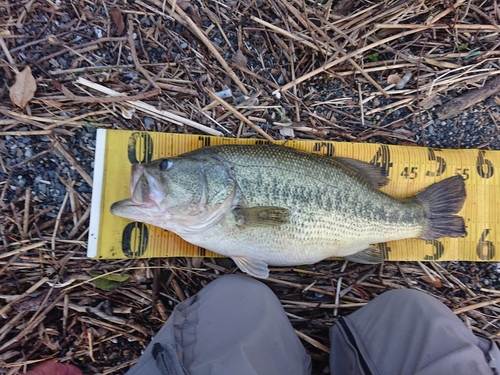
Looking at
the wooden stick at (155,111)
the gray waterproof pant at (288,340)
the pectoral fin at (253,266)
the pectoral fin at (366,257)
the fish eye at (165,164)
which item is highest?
the wooden stick at (155,111)

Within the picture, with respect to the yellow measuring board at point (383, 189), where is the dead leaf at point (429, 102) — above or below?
above

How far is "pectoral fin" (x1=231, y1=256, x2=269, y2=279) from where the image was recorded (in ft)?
8.84

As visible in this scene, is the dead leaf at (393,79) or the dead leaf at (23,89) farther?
the dead leaf at (393,79)

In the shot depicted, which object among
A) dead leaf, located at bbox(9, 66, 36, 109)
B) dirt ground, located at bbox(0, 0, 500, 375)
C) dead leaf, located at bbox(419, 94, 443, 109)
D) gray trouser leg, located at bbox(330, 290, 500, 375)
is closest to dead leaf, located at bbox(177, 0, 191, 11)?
dirt ground, located at bbox(0, 0, 500, 375)

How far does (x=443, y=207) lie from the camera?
117 inches

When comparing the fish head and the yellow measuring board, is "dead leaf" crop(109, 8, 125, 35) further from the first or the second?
the fish head

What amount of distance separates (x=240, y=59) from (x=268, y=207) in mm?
1468

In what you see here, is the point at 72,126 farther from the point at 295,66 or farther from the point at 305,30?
the point at 305,30

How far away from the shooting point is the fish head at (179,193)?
233cm

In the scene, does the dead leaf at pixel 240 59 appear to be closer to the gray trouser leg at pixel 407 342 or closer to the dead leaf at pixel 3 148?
the dead leaf at pixel 3 148

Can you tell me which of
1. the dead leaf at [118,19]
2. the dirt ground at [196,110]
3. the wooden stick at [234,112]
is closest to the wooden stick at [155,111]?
the dirt ground at [196,110]

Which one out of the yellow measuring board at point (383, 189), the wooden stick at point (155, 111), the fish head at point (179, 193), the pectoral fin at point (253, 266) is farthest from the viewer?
the wooden stick at point (155, 111)

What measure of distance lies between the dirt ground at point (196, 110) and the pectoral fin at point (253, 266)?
0.99ft

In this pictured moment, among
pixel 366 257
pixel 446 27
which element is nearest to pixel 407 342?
pixel 366 257
